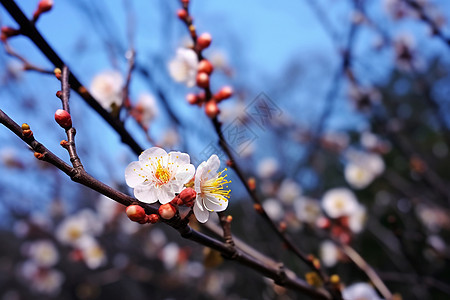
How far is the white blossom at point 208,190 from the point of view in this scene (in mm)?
691

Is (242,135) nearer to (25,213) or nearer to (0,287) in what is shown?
(25,213)

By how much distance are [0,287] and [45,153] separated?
6883 millimetres

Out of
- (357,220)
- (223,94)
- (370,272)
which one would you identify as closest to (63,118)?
(223,94)

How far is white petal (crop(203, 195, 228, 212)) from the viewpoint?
72cm

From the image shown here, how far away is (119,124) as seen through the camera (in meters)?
0.93

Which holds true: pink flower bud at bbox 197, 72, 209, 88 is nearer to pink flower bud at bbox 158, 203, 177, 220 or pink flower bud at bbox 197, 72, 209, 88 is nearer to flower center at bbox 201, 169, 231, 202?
flower center at bbox 201, 169, 231, 202

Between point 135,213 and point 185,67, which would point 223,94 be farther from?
point 135,213

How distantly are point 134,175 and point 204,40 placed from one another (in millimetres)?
547

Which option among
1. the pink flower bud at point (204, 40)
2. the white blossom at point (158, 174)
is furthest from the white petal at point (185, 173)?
the pink flower bud at point (204, 40)

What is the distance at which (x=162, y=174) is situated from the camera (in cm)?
73

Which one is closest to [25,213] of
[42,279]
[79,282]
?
[42,279]

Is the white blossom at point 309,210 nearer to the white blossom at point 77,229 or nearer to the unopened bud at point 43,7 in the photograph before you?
the white blossom at point 77,229

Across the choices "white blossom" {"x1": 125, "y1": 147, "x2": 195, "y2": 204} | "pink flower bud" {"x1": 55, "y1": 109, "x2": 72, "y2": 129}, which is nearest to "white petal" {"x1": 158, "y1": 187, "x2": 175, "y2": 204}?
"white blossom" {"x1": 125, "y1": 147, "x2": 195, "y2": 204}

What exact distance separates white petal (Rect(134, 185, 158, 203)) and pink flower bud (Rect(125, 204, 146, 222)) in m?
0.05
